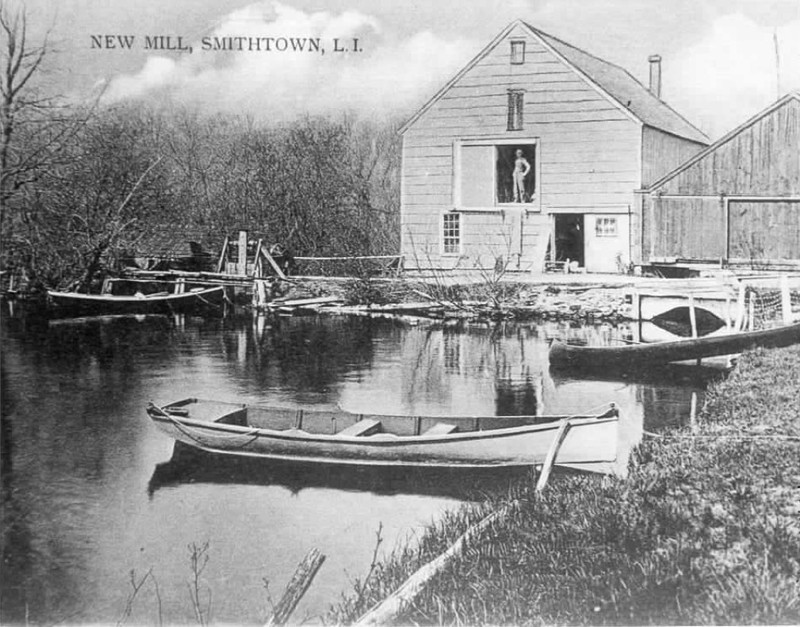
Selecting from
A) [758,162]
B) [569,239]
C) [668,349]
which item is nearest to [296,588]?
[668,349]

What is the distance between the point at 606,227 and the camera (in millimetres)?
11750

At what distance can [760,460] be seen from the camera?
14.5 ft

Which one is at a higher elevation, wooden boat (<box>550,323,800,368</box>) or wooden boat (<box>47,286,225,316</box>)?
wooden boat (<box>47,286,225,316</box>)

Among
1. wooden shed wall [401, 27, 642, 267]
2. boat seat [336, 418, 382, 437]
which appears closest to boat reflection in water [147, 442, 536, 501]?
boat seat [336, 418, 382, 437]

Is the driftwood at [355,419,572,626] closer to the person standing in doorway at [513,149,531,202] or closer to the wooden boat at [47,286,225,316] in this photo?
the wooden boat at [47,286,225,316]

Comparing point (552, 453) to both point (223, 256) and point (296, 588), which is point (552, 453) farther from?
point (223, 256)

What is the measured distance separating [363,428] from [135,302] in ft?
17.8

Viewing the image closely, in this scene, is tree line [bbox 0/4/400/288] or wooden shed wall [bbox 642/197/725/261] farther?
wooden shed wall [bbox 642/197/725/261]

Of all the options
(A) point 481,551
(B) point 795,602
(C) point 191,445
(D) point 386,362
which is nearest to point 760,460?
(B) point 795,602

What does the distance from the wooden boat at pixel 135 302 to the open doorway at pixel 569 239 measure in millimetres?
5140

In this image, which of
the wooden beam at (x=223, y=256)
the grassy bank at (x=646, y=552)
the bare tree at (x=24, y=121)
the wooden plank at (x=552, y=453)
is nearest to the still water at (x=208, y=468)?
the wooden plank at (x=552, y=453)

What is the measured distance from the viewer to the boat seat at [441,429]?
573 cm

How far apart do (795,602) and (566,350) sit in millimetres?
4060

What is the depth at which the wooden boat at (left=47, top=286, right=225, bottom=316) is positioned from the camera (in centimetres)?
904
